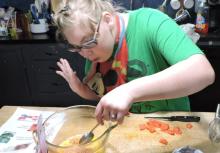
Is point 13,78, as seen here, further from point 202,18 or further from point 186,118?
point 186,118

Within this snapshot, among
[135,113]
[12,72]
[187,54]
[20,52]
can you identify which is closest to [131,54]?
[135,113]

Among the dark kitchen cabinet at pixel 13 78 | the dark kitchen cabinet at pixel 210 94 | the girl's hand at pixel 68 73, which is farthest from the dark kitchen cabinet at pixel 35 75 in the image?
the girl's hand at pixel 68 73

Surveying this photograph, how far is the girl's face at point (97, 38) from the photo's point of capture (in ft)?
3.31

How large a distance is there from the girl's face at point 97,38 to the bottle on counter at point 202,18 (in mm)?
1460

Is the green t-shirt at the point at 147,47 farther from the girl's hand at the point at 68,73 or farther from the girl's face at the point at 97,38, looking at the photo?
the girl's hand at the point at 68,73

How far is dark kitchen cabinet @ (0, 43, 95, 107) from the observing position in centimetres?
244

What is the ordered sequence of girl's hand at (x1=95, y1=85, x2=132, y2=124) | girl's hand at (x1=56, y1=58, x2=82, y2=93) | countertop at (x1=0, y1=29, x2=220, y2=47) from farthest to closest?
countertop at (x1=0, y1=29, x2=220, y2=47) → girl's hand at (x1=56, y1=58, x2=82, y2=93) → girl's hand at (x1=95, y1=85, x2=132, y2=124)

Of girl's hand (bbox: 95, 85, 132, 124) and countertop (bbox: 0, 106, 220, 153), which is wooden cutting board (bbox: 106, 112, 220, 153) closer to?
countertop (bbox: 0, 106, 220, 153)

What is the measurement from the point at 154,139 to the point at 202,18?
5.52ft

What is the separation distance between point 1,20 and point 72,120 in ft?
6.22

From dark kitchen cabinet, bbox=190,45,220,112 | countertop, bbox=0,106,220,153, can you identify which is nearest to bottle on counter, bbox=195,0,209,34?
dark kitchen cabinet, bbox=190,45,220,112

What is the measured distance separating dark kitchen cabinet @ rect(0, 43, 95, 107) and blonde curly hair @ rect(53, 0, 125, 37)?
137 cm

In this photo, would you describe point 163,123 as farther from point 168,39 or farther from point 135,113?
point 168,39

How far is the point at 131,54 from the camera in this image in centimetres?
116
